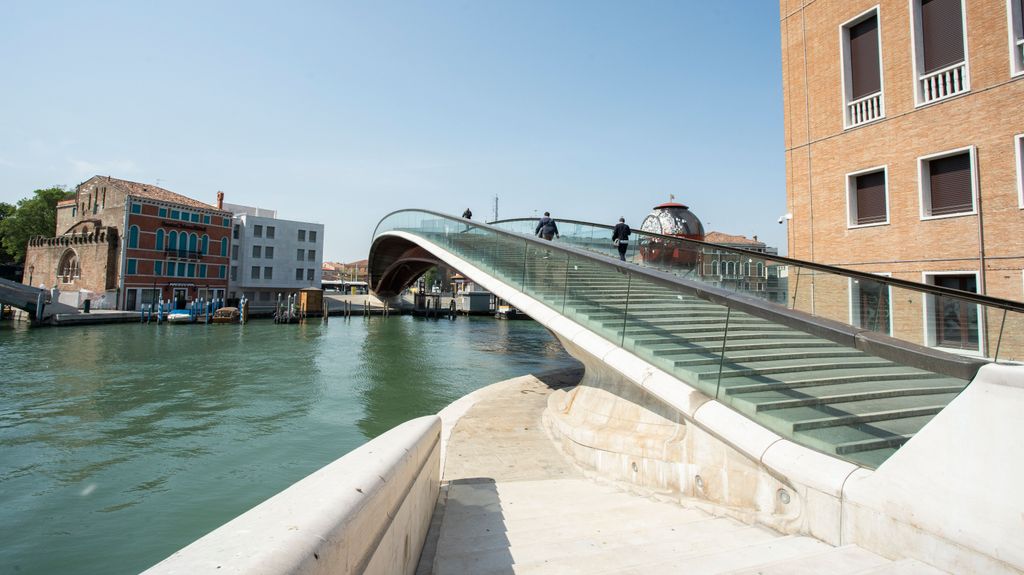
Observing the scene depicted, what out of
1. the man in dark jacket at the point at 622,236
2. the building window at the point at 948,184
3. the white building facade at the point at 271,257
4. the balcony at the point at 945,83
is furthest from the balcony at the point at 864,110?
the white building facade at the point at 271,257

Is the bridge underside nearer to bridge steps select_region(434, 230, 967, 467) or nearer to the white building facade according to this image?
the white building facade

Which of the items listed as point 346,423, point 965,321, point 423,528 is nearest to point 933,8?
point 965,321

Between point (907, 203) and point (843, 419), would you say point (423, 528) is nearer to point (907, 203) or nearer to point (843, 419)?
point (843, 419)

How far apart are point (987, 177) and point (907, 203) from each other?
51.4 inches

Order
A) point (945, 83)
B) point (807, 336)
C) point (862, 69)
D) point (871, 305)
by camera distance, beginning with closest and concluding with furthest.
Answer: point (807, 336)
point (871, 305)
point (945, 83)
point (862, 69)

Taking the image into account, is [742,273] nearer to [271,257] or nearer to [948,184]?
[948,184]

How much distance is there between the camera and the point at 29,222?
49.5m

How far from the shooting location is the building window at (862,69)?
1090 centimetres

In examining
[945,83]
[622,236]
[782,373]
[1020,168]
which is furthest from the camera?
[622,236]

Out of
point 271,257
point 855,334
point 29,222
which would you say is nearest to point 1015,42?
point 855,334

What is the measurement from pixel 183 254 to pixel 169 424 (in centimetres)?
3666

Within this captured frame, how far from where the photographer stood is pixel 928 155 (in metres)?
9.72

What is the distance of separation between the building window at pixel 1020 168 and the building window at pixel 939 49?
4.26 feet

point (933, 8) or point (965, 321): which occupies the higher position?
point (933, 8)
